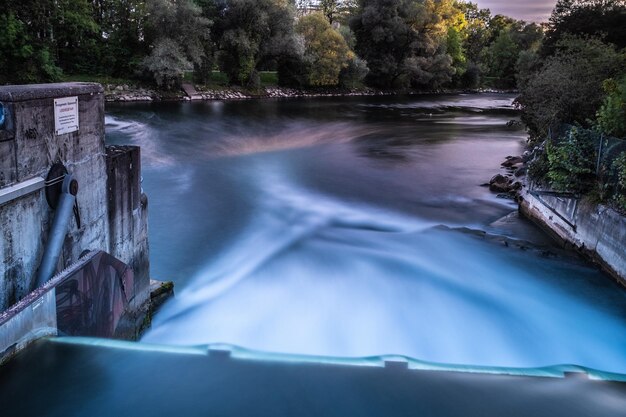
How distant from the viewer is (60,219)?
19.6 ft

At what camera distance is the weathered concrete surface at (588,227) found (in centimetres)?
1069

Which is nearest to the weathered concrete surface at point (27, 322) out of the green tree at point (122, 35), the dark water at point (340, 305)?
the dark water at point (340, 305)

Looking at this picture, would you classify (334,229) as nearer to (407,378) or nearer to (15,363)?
(407,378)

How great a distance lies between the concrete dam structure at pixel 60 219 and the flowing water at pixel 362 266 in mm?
1951

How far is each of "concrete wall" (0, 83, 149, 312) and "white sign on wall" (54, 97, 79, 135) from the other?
0.18 feet

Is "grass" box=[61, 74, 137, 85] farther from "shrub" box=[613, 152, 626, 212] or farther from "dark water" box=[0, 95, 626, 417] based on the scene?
"shrub" box=[613, 152, 626, 212]

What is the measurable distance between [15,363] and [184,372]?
1575 mm

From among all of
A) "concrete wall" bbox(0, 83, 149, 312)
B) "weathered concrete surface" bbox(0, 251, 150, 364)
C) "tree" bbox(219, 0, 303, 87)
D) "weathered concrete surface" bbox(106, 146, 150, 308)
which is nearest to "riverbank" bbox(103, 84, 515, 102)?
"tree" bbox(219, 0, 303, 87)

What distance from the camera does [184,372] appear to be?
546 cm

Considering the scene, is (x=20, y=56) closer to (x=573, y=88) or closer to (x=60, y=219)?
(x=573, y=88)

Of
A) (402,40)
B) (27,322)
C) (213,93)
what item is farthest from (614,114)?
(402,40)

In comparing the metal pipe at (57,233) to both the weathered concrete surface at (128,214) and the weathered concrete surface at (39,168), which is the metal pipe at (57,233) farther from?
the weathered concrete surface at (128,214)

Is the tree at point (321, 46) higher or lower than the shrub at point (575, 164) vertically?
higher

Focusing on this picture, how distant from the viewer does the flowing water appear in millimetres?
8539
